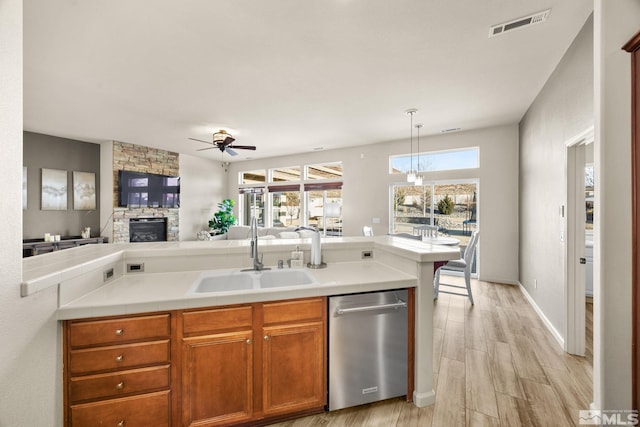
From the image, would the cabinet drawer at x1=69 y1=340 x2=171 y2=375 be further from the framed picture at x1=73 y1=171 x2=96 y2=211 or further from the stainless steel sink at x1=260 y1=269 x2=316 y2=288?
the framed picture at x1=73 y1=171 x2=96 y2=211

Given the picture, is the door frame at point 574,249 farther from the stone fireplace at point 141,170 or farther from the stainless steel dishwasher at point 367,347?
the stone fireplace at point 141,170

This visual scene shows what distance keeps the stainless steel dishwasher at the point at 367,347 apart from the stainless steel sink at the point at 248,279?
34cm

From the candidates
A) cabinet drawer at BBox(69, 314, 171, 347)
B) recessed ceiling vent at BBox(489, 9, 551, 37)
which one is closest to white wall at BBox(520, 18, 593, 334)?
recessed ceiling vent at BBox(489, 9, 551, 37)

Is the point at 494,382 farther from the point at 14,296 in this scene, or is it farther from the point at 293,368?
the point at 14,296

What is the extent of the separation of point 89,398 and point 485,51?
3.98 meters

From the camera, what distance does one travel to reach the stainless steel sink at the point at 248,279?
78.7 inches

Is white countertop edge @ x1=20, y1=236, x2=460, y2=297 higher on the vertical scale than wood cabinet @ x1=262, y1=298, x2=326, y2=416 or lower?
higher

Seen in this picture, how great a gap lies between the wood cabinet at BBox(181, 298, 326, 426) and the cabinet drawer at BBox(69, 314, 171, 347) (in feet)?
0.40

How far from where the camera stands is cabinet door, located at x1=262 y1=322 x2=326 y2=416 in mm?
1660

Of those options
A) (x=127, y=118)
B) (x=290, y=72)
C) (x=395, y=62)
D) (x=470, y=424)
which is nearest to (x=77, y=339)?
(x=470, y=424)

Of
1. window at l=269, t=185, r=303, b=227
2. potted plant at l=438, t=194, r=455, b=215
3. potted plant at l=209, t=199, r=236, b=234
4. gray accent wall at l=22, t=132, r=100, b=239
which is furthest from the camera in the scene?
potted plant at l=209, t=199, r=236, b=234

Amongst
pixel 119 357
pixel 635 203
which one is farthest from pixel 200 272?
pixel 635 203

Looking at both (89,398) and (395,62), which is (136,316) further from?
(395,62)

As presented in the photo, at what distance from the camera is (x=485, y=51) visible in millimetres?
2654
